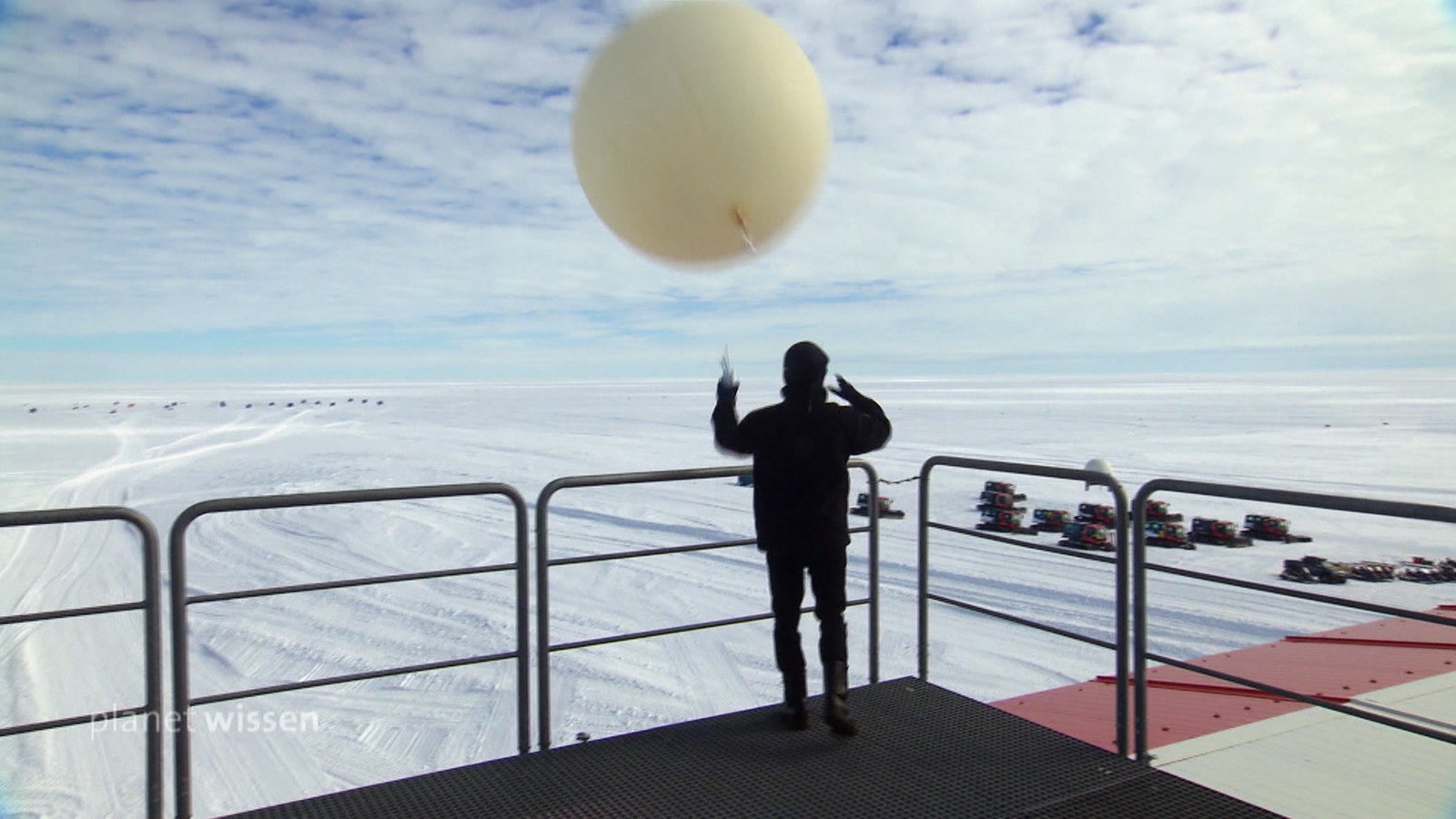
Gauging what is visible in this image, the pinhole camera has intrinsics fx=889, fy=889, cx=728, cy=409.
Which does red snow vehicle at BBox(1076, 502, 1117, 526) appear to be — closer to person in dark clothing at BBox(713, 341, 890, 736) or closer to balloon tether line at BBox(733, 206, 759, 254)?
person in dark clothing at BBox(713, 341, 890, 736)

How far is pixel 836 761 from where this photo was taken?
3523 millimetres

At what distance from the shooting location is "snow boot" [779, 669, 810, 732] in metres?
3.80

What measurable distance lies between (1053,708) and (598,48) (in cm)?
445

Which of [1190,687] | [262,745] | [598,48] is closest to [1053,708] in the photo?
[1190,687]

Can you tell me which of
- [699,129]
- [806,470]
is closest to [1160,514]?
[806,470]

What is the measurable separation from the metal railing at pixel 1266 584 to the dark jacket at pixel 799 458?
117cm

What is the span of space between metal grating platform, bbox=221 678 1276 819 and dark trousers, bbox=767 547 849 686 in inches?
13.5

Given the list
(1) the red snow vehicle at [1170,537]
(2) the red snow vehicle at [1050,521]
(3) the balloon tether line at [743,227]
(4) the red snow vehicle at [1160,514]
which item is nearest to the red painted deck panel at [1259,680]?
(3) the balloon tether line at [743,227]

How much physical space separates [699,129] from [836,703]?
7.82 feet

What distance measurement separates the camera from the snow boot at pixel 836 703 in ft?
12.2

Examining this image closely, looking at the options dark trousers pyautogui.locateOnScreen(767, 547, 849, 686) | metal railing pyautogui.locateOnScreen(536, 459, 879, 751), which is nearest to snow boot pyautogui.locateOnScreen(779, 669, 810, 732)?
dark trousers pyautogui.locateOnScreen(767, 547, 849, 686)

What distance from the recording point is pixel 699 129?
2.82 m

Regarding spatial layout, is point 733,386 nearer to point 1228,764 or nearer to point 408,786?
point 408,786

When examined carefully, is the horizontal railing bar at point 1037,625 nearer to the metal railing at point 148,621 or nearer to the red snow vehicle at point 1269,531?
the metal railing at point 148,621
